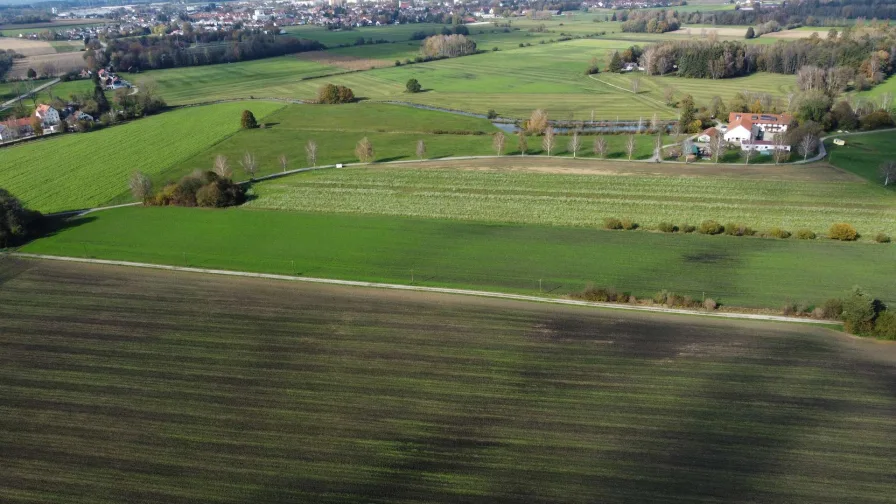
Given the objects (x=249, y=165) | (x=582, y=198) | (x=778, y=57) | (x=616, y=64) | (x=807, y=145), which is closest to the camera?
(x=582, y=198)

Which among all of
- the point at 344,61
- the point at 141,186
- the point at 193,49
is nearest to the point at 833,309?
the point at 141,186

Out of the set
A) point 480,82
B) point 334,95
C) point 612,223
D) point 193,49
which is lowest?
point 612,223

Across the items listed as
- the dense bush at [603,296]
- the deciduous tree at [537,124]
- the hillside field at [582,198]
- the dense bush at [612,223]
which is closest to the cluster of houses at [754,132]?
the hillside field at [582,198]

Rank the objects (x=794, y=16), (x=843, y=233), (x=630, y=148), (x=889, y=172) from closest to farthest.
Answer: (x=843, y=233)
(x=889, y=172)
(x=630, y=148)
(x=794, y=16)

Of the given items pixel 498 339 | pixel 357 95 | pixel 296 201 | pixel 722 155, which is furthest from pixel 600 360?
pixel 357 95

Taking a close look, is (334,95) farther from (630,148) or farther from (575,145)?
(630,148)

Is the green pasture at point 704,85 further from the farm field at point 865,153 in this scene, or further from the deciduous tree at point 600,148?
the deciduous tree at point 600,148
